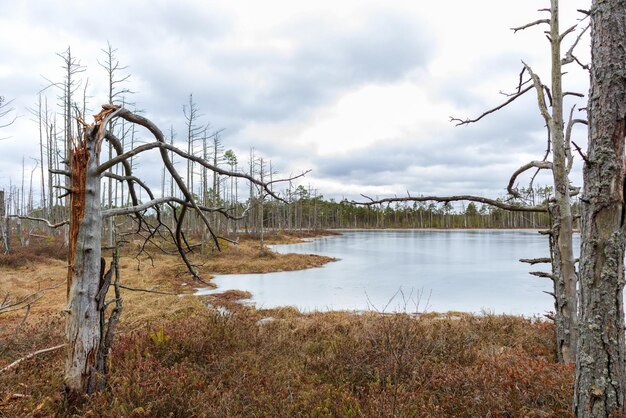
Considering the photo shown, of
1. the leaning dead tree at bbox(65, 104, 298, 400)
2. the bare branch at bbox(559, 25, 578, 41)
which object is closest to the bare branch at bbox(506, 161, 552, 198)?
the bare branch at bbox(559, 25, 578, 41)

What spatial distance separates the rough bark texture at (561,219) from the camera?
5.07 meters

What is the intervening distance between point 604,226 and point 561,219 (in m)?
3.13

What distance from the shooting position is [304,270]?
21391 mm

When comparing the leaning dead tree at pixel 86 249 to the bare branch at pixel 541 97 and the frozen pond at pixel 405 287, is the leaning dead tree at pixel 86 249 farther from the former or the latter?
the frozen pond at pixel 405 287

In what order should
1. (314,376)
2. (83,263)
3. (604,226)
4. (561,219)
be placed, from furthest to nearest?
(561,219) → (314,376) → (83,263) → (604,226)

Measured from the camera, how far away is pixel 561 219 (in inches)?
203

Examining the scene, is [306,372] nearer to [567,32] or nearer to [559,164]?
[559,164]

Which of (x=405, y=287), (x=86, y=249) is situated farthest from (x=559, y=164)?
(x=405, y=287)

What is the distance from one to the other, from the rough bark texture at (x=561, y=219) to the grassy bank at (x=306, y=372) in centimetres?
72

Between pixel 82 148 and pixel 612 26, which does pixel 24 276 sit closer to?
pixel 82 148

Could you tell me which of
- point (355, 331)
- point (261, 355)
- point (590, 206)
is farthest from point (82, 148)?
point (355, 331)

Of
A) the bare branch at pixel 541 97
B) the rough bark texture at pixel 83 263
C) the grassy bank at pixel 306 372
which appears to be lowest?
the grassy bank at pixel 306 372

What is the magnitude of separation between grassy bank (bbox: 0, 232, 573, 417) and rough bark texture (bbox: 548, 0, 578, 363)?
72cm

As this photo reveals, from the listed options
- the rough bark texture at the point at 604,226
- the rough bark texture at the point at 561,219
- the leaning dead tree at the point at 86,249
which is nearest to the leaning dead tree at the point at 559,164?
the rough bark texture at the point at 561,219
